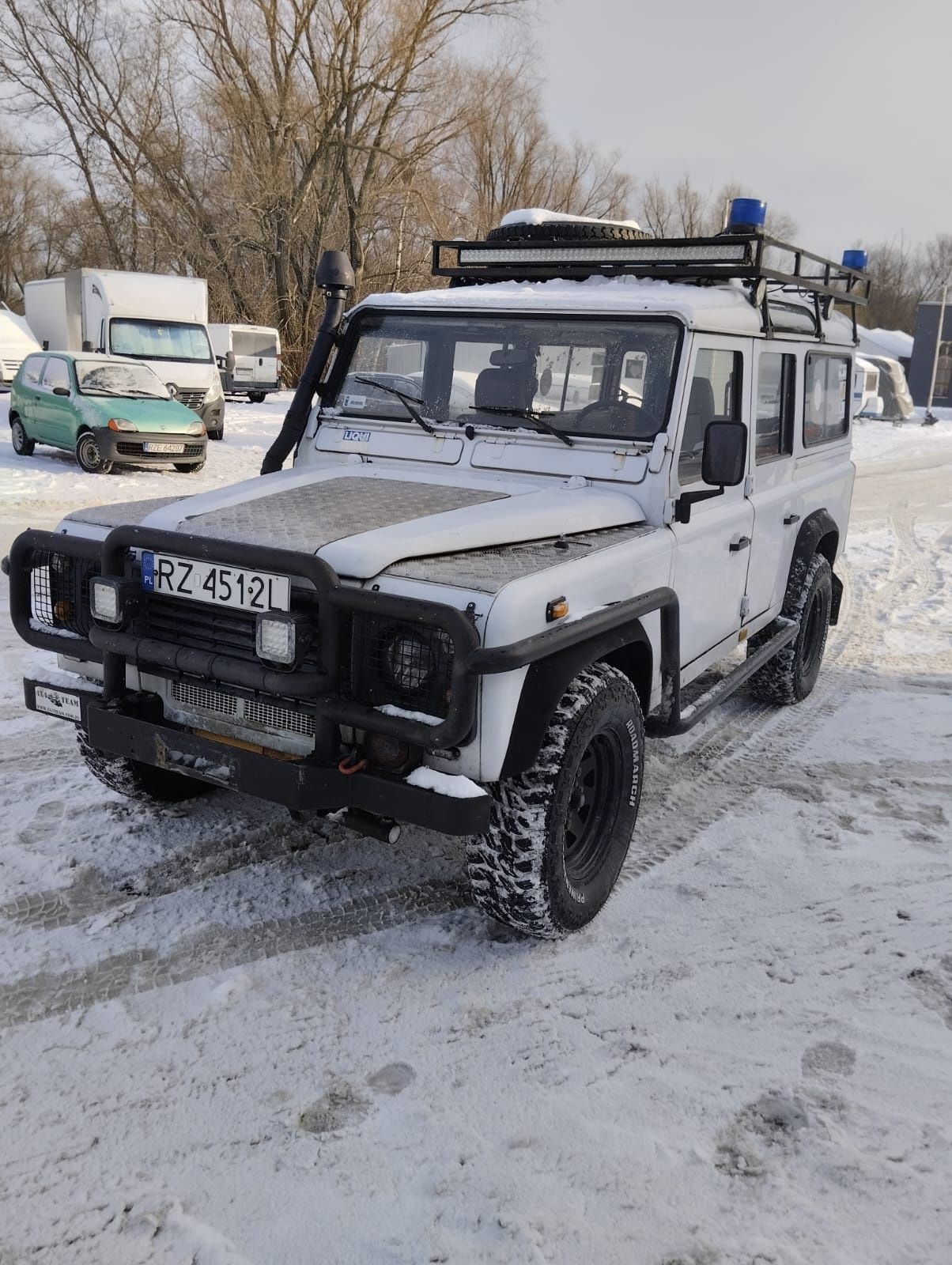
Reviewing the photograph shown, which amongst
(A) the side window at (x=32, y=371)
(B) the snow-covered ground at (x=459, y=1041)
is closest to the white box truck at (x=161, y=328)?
(A) the side window at (x=32, y=371)

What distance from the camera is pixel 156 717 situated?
3.43 m

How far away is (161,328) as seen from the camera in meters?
18.7

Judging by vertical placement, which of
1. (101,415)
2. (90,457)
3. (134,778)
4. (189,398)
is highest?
(189,398)

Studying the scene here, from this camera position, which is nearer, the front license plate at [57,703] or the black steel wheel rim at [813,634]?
the front license plate at [57,703]

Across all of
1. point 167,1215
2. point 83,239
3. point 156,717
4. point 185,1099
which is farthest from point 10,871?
point 83,239

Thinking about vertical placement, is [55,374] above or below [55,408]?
above

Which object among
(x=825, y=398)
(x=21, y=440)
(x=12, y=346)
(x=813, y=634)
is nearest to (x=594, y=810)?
(x=813, y=634)

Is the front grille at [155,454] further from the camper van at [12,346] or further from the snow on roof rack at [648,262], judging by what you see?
the camper van at [12,346]

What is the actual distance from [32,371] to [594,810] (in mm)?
13326

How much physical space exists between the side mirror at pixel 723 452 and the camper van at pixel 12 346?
2386 cm

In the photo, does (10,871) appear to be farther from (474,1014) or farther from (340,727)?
(474,1014)

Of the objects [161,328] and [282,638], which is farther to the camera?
[161,328]

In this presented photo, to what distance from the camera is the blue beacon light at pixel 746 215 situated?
196 inches

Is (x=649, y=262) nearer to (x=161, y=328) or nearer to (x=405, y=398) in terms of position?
(x=405, y=398)
